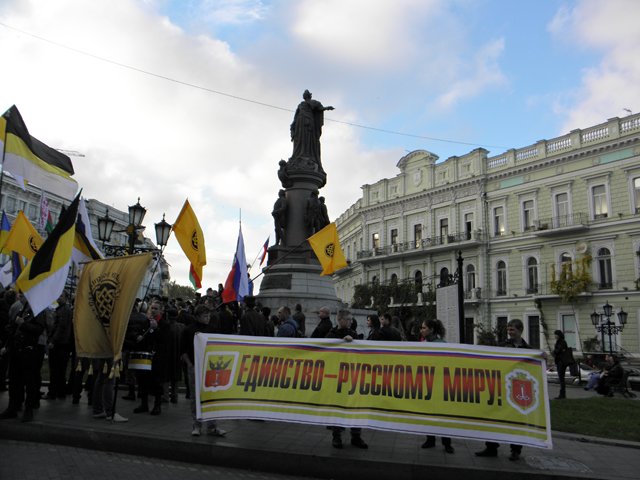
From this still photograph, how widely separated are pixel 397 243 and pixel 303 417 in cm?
4818

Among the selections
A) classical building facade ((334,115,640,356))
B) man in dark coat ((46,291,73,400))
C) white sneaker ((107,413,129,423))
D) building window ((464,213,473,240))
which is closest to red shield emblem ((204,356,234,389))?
white sneaker ((107,413,129,423))

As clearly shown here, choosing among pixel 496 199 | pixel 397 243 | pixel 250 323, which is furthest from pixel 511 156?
pixel 250 323

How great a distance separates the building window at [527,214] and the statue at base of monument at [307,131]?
30.2m

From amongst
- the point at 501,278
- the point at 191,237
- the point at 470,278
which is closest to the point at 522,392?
the point at 191,237

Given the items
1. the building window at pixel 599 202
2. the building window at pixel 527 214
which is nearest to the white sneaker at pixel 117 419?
the building window at pixel 599 202

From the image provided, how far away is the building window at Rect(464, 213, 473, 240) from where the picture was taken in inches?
1917

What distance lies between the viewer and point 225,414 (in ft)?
23.2

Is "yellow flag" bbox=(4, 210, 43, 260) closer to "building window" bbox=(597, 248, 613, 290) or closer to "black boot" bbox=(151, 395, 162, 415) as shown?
"black boot" bbox=(151, 395, 162, 415)

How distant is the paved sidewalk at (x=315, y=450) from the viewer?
6.19m

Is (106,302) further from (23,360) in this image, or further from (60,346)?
(60,346)

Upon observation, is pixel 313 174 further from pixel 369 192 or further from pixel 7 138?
pixel 369 192

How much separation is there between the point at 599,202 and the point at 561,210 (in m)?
2.98

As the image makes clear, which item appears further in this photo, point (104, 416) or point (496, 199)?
point (496, 199)

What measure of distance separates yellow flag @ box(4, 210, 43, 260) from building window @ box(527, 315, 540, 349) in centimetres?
3841
